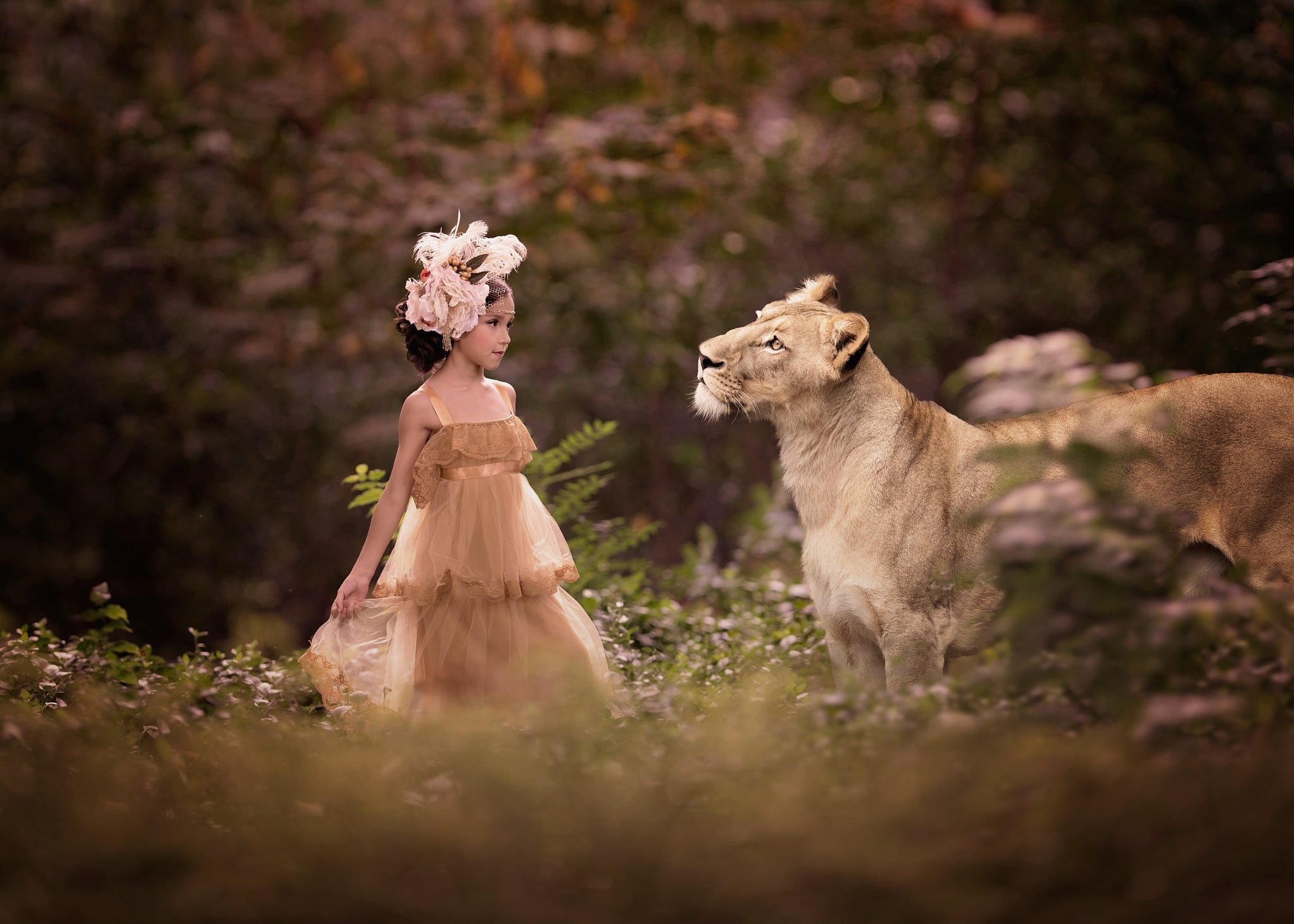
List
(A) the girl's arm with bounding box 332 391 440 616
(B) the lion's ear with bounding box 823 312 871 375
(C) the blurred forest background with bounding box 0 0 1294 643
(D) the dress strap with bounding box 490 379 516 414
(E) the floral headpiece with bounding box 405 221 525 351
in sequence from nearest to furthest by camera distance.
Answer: (B) the lion's ear with bounding box 823 312 871 375
(A) the girl's arm with bounding box 332 391 440 616
(E) the floral headpiece with bounding box 405 221 525 351
(D) the dress strap with bounding box 490 379 516 414
(C) the blurred forest background with bounding box 0 0 1294 643

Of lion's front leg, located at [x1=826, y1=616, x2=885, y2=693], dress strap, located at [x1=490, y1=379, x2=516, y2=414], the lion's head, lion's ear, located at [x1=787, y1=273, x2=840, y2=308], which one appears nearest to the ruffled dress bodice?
dress strap, located at [x1=490, y1=379, x2=516, y2=414]

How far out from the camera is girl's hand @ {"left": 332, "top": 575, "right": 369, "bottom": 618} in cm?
438

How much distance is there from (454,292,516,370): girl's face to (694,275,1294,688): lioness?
2.67 ft

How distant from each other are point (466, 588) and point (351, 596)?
437 millimetres

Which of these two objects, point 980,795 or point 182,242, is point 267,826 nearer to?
point 980,795

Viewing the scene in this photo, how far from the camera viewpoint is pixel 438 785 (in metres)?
3.24

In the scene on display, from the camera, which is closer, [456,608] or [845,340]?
[845,340]

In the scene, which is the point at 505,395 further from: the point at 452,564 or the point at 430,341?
the point at 452,564

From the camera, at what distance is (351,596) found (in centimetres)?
439

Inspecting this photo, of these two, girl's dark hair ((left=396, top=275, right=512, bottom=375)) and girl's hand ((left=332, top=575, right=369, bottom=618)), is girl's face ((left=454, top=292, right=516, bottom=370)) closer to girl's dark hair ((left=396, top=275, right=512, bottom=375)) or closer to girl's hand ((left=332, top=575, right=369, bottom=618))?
girl's dark hair ((left=396, top=275, right=512, bottom=375))

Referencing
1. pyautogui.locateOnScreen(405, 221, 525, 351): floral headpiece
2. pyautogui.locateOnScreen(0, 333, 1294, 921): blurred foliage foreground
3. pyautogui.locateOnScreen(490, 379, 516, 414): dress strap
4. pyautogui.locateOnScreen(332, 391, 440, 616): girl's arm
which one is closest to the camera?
pyautogui.locateOnScreen(0, 333, 1294, 921): blurred foliage foreground

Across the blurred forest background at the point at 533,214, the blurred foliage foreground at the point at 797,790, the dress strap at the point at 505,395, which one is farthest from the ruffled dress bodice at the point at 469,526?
the blurred forest background at the point at 533,214

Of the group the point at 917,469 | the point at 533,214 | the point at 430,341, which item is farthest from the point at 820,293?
the point at 533,214

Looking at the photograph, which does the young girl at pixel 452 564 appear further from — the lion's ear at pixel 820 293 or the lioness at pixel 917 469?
the lion's ear at pixel 820 293
